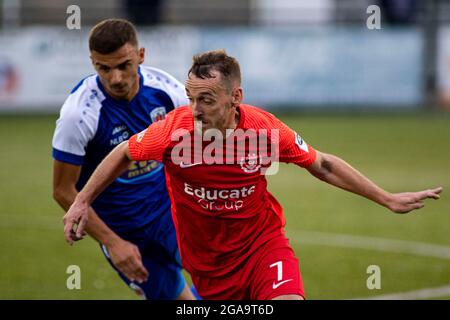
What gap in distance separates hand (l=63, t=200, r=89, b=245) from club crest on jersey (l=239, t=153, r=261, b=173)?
1069mm

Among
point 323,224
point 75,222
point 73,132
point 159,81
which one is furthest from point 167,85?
point 323,224

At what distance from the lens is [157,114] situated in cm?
725

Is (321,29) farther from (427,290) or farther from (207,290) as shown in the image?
(207,290)

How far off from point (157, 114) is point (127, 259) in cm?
125

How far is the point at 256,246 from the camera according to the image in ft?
20.2

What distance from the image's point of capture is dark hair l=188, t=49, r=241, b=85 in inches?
229

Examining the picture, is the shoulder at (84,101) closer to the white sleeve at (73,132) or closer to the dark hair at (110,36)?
the white sleeve at (73,132)

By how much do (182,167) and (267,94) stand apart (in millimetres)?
17749

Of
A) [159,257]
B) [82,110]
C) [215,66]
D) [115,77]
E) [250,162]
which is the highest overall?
[215,66]

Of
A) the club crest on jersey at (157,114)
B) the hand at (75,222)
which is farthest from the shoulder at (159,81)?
the hand at (75,222)

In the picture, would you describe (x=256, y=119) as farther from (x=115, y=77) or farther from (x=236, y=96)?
(x=115, y=77)

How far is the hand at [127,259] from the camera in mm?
6652

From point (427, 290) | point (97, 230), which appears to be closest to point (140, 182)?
point (97, 230)

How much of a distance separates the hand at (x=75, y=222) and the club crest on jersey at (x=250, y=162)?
107cm
